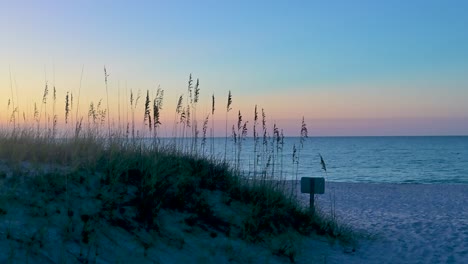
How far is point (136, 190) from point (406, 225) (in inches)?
326

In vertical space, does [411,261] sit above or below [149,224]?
below

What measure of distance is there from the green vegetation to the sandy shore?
90cm

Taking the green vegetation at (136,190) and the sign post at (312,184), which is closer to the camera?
the green vegetation at (136,190)

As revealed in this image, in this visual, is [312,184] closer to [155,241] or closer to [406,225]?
[406,225]

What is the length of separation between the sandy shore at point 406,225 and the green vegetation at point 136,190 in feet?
2.95

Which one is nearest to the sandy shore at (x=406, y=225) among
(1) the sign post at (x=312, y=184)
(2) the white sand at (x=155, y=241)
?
(2) the white sand at (x=155, y=241)

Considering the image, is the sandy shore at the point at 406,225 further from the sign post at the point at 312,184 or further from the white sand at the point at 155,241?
the sign post at the point at 312,184

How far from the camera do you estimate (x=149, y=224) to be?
24.8 ft

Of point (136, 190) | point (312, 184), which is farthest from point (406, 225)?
point (136, 190)

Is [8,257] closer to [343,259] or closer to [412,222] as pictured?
[343,259]

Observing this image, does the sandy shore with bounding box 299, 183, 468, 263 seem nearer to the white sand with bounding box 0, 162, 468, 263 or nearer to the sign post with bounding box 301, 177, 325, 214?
the white sand with bounding box 0, 162, 468, 263

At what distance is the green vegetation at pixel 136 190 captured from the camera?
6852mm

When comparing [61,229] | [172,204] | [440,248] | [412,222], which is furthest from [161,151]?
[412,222]

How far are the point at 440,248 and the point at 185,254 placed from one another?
19.4ft
